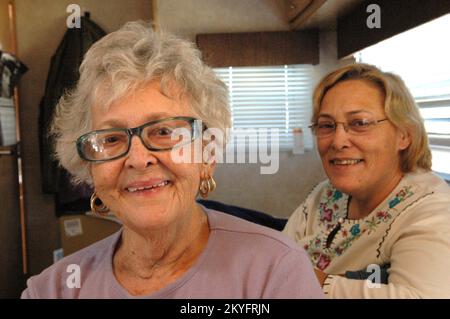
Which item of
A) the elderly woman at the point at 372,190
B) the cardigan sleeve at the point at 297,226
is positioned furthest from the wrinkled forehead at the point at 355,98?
the cardigan sleeve at the point at 297,226

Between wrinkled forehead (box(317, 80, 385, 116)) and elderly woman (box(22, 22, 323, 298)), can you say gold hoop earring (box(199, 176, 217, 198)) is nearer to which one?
elderly woman (box(22, 22, 323, 298))

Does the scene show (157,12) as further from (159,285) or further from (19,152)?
(159,285)

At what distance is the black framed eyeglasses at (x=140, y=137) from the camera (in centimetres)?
66

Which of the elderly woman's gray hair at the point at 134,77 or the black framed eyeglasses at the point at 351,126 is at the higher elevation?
the elderly woman's gray hair at the point at 134,77

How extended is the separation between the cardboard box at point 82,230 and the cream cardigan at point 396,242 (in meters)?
1.11

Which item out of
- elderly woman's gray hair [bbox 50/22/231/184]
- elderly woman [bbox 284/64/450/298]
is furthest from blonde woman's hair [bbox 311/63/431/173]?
elderly woman's gray hair [bbox 50/22/231/184]

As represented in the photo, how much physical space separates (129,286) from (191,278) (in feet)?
0.42

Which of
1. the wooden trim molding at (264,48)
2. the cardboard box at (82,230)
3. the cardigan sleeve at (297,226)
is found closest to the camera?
the cardigan sleeve at (297,226)

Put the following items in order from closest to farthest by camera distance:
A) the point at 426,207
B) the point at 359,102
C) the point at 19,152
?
the point at 426,207 → the point at 359,102 → the point at 19,152

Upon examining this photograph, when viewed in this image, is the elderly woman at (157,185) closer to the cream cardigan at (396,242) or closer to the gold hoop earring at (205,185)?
the gold hoop earring at (205,185)

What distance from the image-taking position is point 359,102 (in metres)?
1.09

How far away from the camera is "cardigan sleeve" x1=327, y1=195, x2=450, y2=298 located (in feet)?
2.64

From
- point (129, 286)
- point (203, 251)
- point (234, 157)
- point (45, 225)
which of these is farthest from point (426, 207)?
point (45, 225)

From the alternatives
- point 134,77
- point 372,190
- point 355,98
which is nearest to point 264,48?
point 355,98
